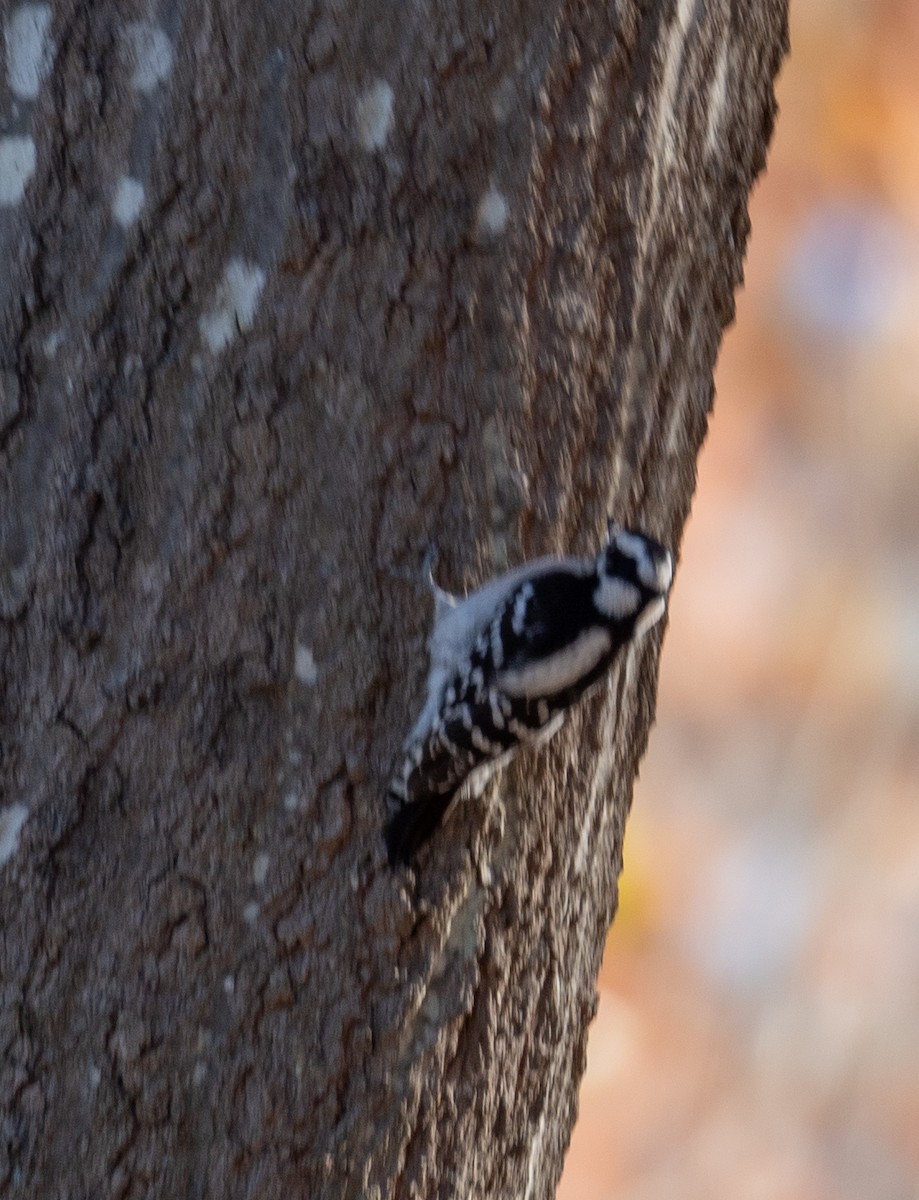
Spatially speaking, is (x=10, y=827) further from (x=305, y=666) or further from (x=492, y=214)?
(x=492, y=214)

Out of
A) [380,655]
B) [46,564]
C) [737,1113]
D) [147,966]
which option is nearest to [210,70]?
[46,564]

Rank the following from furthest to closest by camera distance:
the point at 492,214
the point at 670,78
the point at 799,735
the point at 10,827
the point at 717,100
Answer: the point at 799,735, the point at 717,100, the point at 670,78, the point at 492,214, the point at 10,827

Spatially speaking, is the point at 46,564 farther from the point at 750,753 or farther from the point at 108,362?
the point at 750,753

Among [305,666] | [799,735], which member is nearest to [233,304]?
[305,666]

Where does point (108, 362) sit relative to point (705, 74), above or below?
below

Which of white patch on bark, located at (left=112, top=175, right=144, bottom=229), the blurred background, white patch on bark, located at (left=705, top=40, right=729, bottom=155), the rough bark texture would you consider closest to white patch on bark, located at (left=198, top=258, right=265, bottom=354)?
the rough bark texture

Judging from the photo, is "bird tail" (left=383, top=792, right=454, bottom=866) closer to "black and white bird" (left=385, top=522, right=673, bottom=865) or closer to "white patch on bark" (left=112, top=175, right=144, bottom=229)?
"black and white bird" (left=385, top=522, right=673, bottom=865)

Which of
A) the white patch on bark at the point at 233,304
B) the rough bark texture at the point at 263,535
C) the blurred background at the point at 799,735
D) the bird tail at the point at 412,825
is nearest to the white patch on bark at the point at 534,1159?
the rough bark texture at the point at 263,535

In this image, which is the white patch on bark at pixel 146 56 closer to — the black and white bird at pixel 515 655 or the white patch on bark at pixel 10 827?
the black and white bird at pixel 515 655
